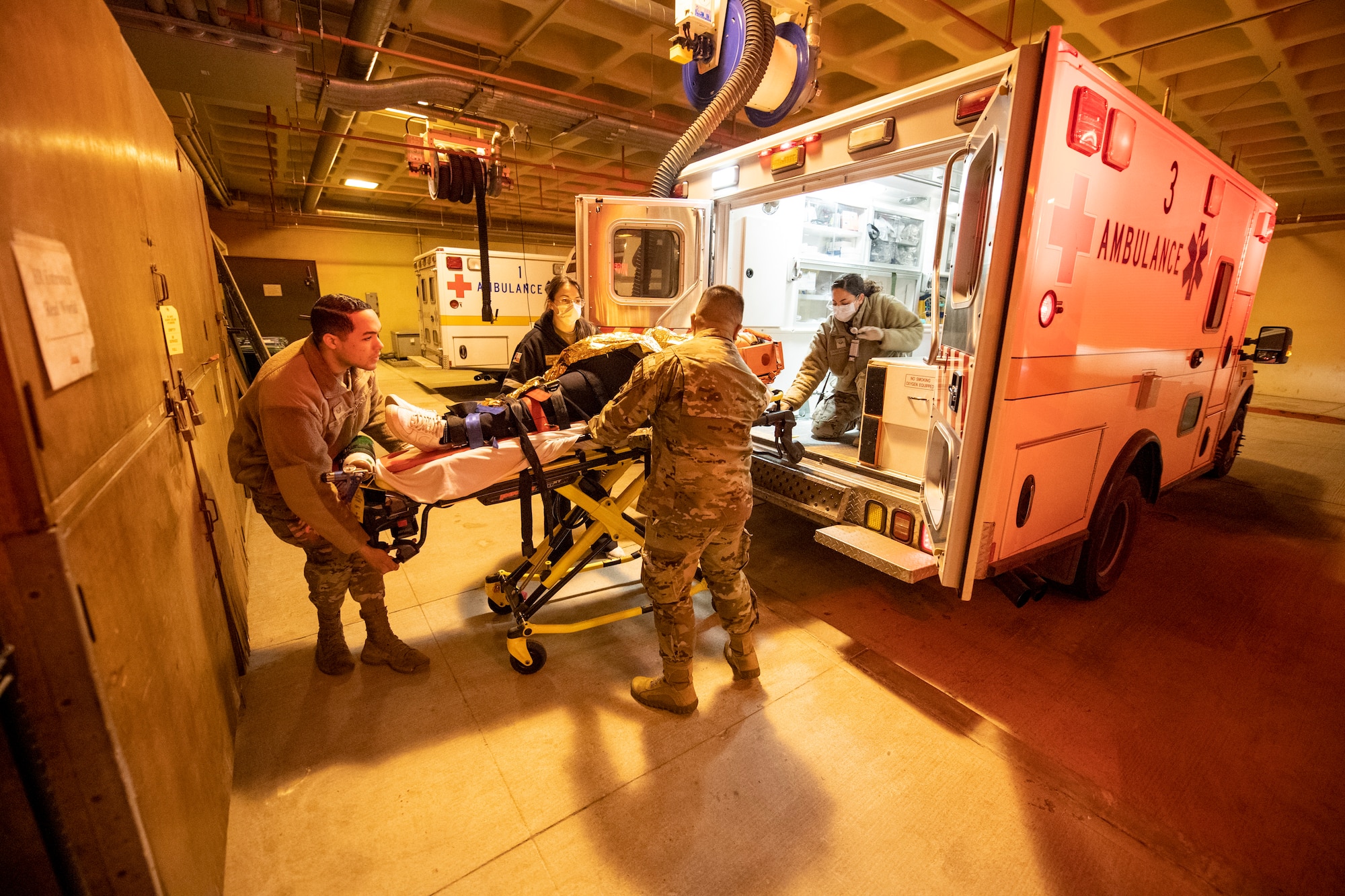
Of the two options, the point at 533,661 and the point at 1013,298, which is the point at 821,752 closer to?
the point at 533,661

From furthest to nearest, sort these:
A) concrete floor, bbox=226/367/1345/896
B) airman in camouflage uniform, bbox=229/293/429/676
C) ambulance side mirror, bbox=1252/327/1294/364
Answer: ambulance side mirror, bbox=1252/327/1294/364, airman in camouflage uniform, bbox=229/293/429/676, concrete floor, bbox=226/367/1345/896

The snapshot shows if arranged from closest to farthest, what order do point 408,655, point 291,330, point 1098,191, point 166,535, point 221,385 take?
1. point 166,535
2. point 1098,191
3. point 408,655
4. point 221,385
5. point 291,330

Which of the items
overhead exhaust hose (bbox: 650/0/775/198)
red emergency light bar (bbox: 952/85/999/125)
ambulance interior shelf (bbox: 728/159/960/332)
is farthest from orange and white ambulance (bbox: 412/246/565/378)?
red emergency light bar (bbox: 952/85/999/125)

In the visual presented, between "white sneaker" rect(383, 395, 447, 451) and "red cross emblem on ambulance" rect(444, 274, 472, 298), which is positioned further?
"red cross emblem on ambulance" rect(444, 274, 472, 298)

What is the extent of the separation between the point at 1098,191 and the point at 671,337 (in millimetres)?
2053

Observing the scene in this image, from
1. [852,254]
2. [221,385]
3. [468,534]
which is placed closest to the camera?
[221,385]

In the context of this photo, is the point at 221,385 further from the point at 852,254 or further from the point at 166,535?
the point at 852,254

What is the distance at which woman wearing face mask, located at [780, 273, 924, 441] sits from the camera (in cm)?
432

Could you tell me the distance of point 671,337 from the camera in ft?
9.65

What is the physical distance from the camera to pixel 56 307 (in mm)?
1123

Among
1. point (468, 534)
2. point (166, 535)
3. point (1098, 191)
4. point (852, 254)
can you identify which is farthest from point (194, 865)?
point (852, 254)

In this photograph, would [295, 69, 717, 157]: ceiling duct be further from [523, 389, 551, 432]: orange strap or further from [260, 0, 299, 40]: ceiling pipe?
[523, 389, 551, 432]: orange strap

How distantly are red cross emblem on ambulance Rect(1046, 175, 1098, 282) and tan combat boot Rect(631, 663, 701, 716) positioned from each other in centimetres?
242

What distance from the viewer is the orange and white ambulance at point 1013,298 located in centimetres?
235
